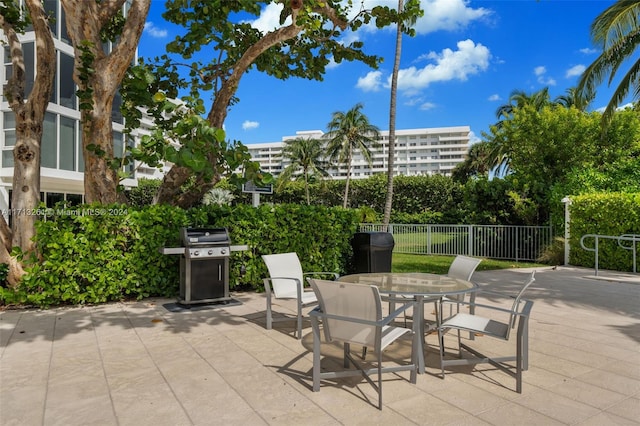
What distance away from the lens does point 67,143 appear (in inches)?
656

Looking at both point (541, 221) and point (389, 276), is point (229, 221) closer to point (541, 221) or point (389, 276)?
point (389, 276)

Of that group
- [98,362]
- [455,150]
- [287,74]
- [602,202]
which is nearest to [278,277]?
[98,362]

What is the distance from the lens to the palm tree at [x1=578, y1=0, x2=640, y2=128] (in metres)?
11.4

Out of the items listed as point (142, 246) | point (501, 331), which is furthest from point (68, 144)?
point (501, 331)

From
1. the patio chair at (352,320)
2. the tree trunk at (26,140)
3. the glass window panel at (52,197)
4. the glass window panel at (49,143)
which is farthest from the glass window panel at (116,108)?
the patio chair at (352,320)

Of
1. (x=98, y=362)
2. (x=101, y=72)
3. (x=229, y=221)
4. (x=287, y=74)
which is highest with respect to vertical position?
(x=287, y=74)

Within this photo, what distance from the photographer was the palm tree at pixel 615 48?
11.4 m

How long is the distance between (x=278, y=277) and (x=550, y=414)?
10.1ft

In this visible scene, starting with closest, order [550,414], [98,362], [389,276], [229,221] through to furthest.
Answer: [550,414] < [98,362] < [389,276] < [229,221]

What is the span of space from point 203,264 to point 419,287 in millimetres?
3587

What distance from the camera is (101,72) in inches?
268

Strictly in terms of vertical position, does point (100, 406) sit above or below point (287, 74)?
below

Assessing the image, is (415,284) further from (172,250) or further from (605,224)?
(605,224)

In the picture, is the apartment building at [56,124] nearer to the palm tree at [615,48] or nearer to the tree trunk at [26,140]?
the tree trunk at [26,140]
